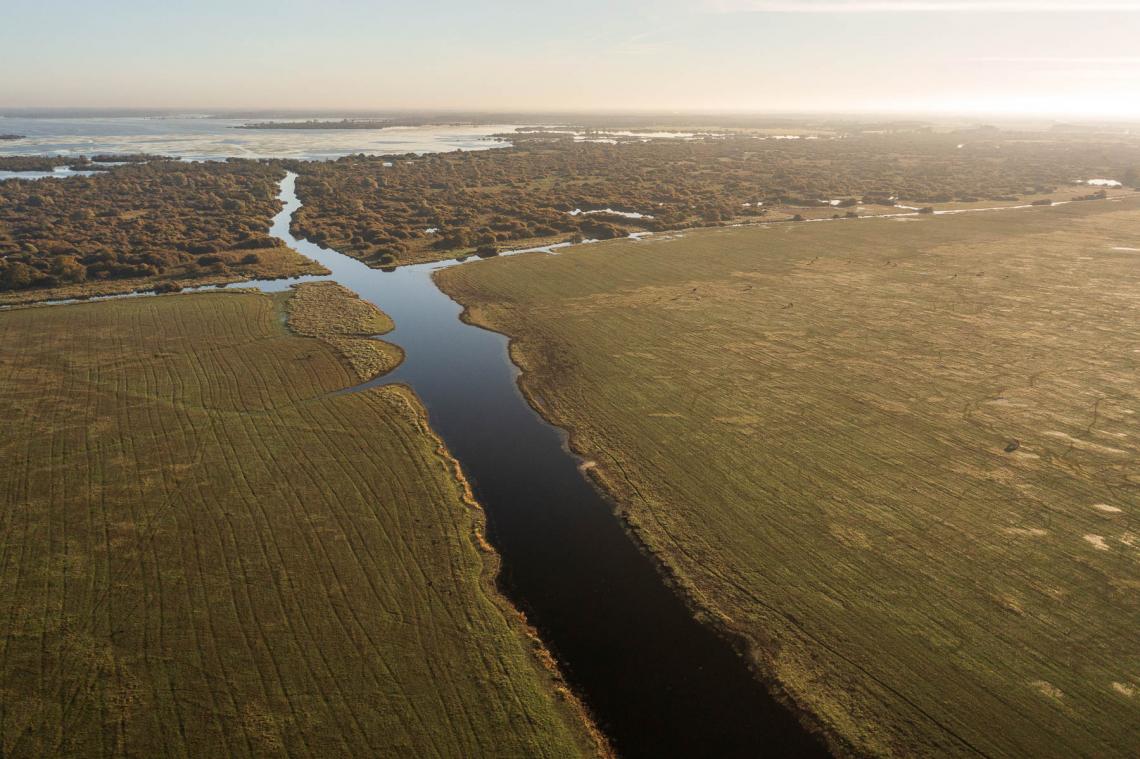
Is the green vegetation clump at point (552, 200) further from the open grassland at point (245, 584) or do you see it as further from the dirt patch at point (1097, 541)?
the dirt patch at point (1097, 541)

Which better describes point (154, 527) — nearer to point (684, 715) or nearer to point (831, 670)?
point (684, 715)

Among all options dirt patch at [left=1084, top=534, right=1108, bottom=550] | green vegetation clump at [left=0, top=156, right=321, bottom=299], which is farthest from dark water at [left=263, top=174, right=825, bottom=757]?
green vegetation clump at [left=0, top=156, right=321, bottom=299]

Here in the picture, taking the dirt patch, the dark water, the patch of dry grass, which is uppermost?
the patch of dry grass

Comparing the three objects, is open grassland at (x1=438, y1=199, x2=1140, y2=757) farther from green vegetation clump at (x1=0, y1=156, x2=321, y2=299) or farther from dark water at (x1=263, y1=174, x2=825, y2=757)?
green vegetation clump at (x1=0, y1=156, x2=321, y2=299)

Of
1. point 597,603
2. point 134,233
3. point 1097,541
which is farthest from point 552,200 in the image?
point 1097,541

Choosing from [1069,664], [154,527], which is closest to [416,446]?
[154,527]
